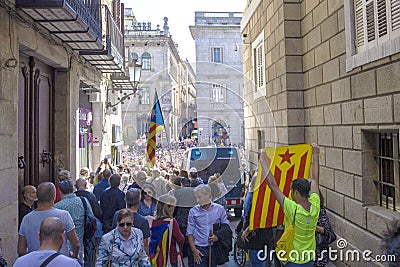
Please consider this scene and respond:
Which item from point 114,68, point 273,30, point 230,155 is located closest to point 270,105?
point 273,30

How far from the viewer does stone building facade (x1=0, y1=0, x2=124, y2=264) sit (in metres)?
6.05

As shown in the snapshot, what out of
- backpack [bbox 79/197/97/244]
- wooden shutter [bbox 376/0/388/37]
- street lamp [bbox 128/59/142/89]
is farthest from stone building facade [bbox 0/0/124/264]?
wooden shutter [bbox 376/0/388/37]

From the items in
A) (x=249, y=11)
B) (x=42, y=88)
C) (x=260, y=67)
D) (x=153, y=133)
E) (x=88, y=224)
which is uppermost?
(x=249, y=11)

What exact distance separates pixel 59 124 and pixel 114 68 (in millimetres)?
3173

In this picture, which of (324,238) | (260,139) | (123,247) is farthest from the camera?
(260,139)

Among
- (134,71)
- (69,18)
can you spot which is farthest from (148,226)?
(134,71)

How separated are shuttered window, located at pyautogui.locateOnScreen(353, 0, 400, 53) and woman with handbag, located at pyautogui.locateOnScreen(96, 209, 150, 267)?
375cm

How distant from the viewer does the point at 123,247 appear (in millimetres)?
3920

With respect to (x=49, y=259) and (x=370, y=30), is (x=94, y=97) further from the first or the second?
(x=49, y=259)

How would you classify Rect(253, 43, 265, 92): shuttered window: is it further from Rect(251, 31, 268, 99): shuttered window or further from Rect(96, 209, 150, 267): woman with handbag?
Rect(96, 209, 150, 267): woman with handbag

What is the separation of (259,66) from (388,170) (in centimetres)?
672

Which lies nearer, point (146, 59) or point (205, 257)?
point (205, 257)

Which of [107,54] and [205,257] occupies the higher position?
[107,54]

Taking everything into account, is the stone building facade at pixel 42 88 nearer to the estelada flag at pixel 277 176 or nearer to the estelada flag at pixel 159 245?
the estelada flag at pixel 159 245
